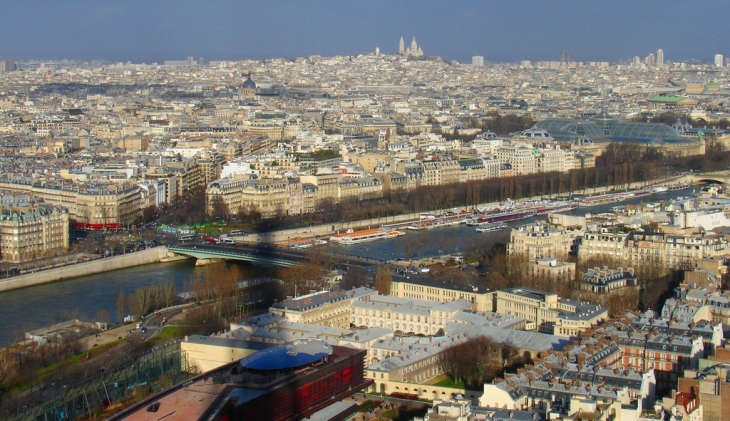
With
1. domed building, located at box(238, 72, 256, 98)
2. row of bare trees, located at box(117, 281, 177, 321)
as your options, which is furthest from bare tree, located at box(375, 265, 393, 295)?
domed building, located at box(238, 72, 256, 98)

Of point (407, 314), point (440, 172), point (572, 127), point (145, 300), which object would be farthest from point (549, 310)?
point (572, 127)

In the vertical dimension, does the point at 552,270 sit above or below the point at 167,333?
above

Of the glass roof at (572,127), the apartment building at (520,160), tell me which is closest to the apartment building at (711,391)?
the apartment building at (520,160)

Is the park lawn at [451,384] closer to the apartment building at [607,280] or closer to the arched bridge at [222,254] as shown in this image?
the apartment building at [607,280]

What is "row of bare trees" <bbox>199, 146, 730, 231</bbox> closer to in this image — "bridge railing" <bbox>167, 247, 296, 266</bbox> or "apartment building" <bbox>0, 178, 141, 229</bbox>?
"apartment building" <bbox>0, 178, 141, 229</bbox>

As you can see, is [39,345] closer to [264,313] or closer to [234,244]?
[264,313]

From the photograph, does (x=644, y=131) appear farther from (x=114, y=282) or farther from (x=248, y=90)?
(x=248, y=90)

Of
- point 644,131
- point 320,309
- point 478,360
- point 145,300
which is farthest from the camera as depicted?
point 644,131

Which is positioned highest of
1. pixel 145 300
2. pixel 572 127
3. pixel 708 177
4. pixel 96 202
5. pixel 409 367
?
pixel 572 127
